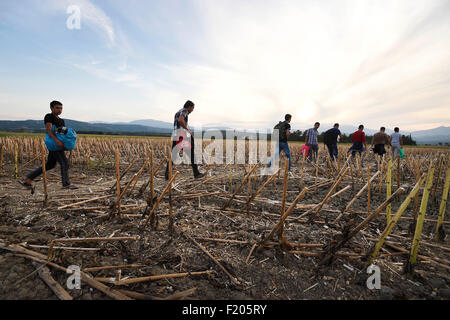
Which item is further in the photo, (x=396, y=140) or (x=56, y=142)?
(x=396, y=140)

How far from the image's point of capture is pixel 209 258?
231 cm

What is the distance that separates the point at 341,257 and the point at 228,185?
3493 mm

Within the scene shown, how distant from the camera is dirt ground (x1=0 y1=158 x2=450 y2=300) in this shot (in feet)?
6.14

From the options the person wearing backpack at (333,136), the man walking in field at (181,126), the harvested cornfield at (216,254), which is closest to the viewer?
the harvested cornfield at (216,254)

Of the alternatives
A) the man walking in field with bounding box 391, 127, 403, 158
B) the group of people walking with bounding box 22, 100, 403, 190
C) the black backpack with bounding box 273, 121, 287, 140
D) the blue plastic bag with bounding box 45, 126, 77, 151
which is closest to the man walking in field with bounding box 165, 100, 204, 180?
the group of people walking with bounding box 22, 100, 403, 190

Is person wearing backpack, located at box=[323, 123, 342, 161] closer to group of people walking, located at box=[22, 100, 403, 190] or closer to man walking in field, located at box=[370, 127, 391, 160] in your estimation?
group of people walking, located at box=[22, 100, 403, 190]

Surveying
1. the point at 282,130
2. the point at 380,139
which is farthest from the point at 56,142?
the point at 380,139

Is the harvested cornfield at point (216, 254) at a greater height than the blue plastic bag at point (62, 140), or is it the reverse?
the blue plastic bag at point (62, 140)

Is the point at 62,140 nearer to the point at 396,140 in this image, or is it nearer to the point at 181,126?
the point at 181,126

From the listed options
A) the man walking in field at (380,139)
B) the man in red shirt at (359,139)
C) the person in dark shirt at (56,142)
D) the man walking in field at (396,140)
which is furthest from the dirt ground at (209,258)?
the man walking in field at (396,140)

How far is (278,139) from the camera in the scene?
25.1 feet

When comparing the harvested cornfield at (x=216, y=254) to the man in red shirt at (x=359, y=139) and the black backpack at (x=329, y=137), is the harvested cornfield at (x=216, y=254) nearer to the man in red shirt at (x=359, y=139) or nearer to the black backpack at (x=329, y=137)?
the black backpack at (x=329, y=137)

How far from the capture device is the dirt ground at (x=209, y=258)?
1870 mm
